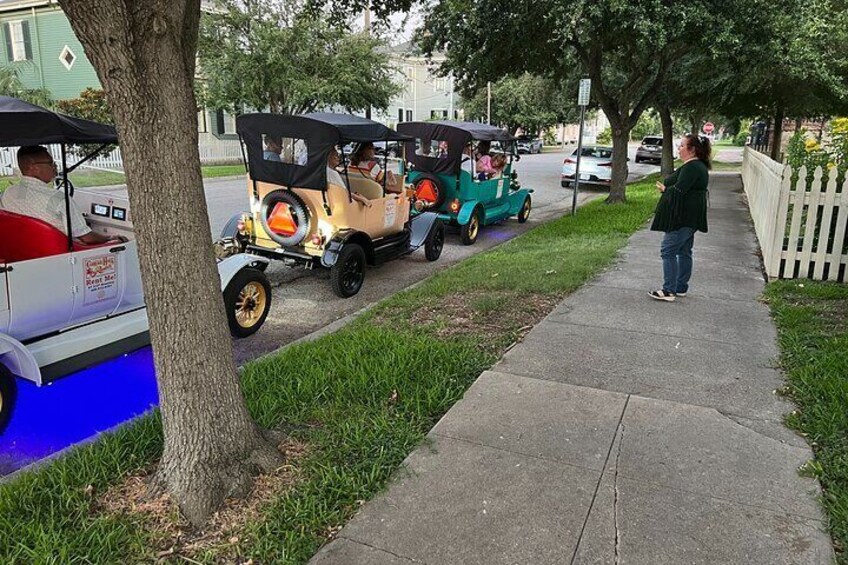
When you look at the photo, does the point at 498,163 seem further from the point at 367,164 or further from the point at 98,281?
the point at 98,281

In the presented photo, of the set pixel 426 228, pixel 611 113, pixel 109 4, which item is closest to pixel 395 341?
pixel 109 4

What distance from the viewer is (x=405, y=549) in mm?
2641

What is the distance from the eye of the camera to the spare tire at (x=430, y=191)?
36.4 ft

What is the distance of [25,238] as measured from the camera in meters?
4.46

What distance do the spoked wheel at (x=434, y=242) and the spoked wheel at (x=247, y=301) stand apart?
148 inches

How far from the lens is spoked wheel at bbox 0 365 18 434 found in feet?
12.4

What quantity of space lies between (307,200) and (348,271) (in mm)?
965

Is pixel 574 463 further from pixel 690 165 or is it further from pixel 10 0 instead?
pixel 10 0

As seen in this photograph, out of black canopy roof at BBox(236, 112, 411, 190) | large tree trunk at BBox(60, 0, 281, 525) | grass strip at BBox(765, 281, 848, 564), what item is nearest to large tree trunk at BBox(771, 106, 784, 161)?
grass strip at BBox(765, 281, 848, 564)

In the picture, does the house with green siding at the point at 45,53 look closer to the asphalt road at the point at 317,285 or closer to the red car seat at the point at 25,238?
the asphalt road at the point at 317,285

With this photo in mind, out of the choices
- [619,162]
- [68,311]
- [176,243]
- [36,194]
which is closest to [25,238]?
[36,194]

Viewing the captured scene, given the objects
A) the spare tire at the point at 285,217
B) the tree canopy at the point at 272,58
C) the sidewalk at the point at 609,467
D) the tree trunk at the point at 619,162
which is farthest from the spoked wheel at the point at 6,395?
the tree canopy at the point at 272,58

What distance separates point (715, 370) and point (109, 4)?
168 inches

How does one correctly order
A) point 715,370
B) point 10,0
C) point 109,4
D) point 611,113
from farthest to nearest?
point 10,0 → point 611,113 → point 715,370 → point 109,4
